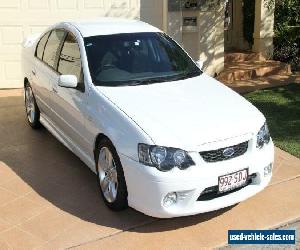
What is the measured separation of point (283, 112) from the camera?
8.25 m

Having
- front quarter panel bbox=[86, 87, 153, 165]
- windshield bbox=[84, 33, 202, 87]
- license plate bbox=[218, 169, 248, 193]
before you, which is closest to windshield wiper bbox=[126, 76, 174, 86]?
windshield bbox=[84, 33, 202, 87]

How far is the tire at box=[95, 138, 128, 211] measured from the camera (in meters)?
4.69

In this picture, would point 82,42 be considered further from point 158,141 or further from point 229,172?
point 229,172

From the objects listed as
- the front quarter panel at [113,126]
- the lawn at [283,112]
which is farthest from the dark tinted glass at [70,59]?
the lawn at [283,112]

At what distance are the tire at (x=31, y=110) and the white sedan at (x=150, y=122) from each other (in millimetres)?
854

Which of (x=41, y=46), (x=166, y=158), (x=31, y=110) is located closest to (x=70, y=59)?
(x=41, y=46)

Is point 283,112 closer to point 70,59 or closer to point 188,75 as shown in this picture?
point 188,75

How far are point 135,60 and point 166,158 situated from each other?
1.78m

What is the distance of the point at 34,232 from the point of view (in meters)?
4.66

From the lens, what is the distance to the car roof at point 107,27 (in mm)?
6016

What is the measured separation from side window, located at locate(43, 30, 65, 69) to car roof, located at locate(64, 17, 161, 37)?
0.26 meters

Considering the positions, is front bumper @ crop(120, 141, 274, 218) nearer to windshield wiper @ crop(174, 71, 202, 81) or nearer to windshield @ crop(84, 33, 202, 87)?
windshield @ crop(84, 33, 202, 87)

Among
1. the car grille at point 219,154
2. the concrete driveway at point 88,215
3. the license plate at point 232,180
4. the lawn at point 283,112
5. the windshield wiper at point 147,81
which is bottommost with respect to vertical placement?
the concrete driveway at point 88,215

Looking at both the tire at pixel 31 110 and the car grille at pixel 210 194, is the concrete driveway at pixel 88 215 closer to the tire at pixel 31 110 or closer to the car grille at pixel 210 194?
the car grille at pixel 210 194
